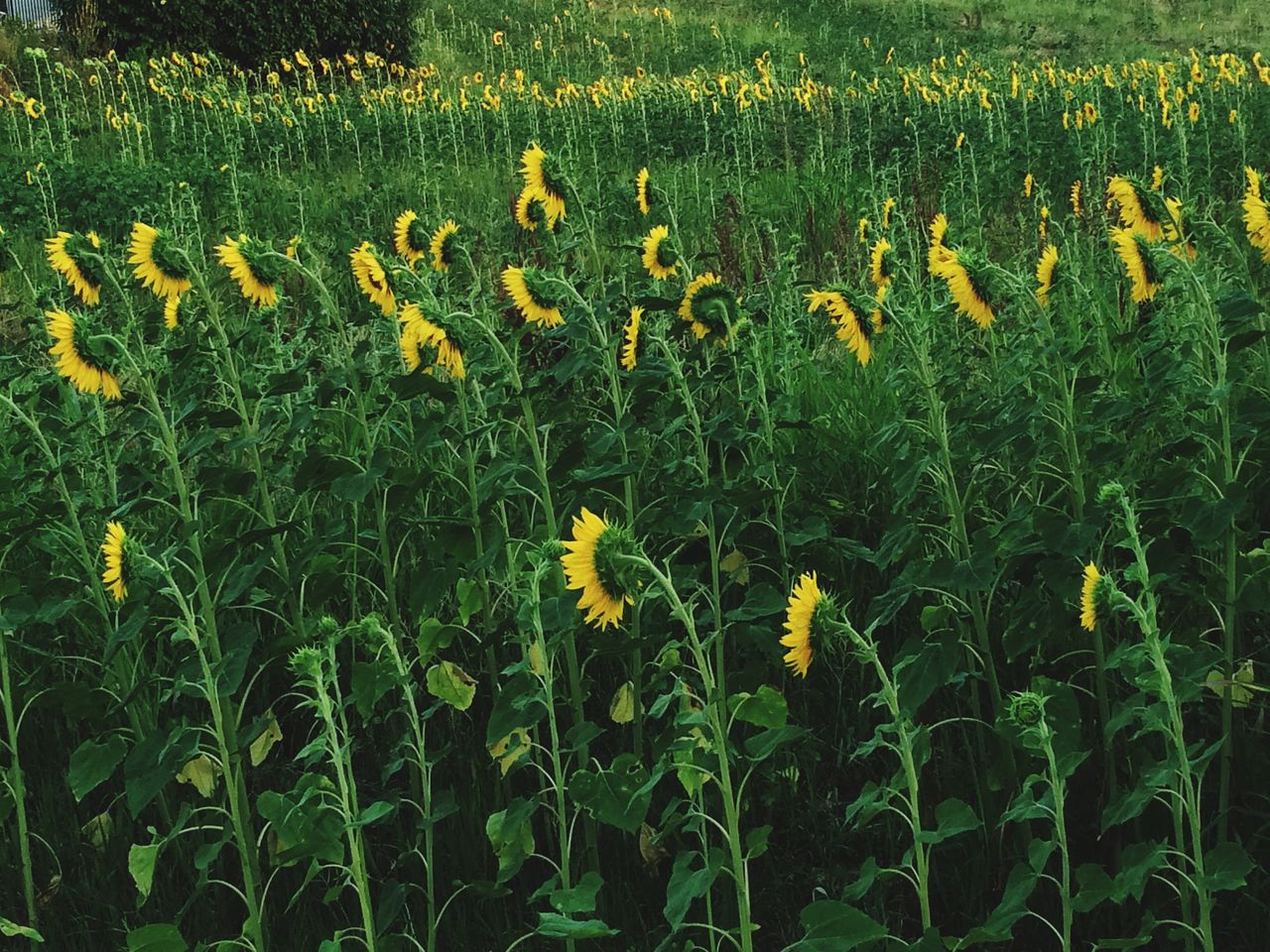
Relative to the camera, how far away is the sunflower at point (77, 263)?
259cm

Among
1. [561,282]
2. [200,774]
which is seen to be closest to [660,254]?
[561,282]

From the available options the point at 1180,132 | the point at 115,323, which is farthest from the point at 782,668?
the point at 115,323

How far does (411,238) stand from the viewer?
9.93ft

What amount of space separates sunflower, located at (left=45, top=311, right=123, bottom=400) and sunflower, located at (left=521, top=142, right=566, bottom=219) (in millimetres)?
960

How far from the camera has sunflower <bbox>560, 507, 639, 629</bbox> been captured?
1716mm

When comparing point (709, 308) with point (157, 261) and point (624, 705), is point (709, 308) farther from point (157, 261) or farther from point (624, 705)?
point (157, 261)

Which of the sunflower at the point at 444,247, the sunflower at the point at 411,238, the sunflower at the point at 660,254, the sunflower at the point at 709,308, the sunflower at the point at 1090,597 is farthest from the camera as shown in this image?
the sunflower at the point at 411,238

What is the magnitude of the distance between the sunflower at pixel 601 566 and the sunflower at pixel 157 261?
125cm

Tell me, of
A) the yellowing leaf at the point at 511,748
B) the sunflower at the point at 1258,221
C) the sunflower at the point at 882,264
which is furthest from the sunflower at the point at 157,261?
the sunflower at the point at 1258,221

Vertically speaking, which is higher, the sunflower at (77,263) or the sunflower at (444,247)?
the sunflower at (77,263)

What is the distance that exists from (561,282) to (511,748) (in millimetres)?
823

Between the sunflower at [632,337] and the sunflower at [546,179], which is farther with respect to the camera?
the sunflower at [546,179]

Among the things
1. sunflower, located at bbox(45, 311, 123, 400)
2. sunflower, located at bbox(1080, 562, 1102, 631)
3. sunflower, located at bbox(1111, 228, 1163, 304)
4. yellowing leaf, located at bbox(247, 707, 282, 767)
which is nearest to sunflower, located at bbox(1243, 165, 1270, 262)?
sunflower, located at bbox(1111, 228, 1163, 304)

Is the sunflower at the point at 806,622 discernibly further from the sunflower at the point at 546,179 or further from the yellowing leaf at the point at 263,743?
the sunflower at the point at 546,179
